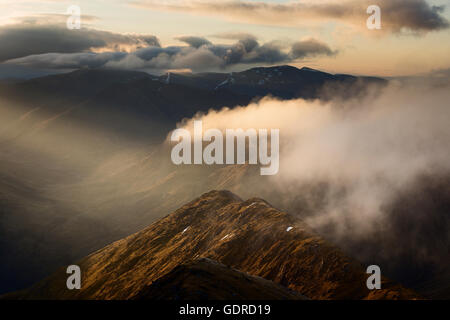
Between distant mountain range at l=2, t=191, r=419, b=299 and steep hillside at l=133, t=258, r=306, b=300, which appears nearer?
steep hillside at l=133, t=258, r=306, b=300

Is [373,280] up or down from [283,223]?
down

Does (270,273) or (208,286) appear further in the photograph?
(270,273)

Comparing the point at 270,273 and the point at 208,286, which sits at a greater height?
the point at 208,286

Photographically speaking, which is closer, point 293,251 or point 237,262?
point 293,251

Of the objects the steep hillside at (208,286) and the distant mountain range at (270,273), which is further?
the distant mountain range at (270,273)
